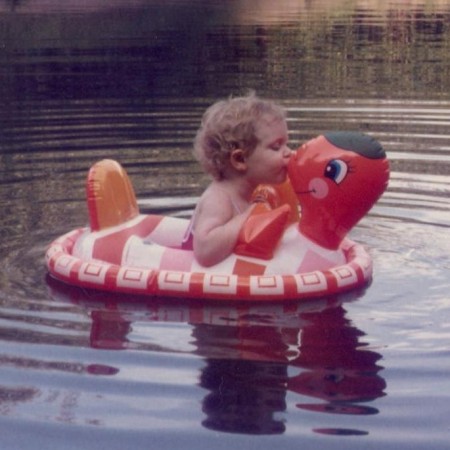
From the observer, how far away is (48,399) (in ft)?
13.8

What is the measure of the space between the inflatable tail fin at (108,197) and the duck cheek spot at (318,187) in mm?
1057

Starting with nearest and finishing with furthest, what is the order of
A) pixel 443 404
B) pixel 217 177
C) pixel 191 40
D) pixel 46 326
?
pixel 443 404 < pixel 46 326 < pixel 217 177 < pixel 191 40

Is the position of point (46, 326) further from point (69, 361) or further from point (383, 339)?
point (383, 339)

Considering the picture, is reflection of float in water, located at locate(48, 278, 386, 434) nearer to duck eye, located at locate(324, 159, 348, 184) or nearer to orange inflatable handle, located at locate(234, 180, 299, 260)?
orange inflatable handle, located at locate(234, 180, 299, 260)

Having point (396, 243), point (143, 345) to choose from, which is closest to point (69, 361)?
point (143, 345)

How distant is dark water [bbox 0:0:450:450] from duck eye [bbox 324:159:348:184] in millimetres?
576

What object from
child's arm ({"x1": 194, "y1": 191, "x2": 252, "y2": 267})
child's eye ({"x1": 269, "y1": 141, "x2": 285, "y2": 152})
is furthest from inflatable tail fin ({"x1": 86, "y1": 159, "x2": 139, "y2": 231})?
child's eye ({"x1": 269, "y1": 141, "x2": 285, "y2": 152})

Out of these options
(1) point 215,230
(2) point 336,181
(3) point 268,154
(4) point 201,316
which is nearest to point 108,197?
(1) point 215,230

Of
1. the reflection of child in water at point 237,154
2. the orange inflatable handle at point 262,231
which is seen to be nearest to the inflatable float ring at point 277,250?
the orange inflatable handle at point 262,231

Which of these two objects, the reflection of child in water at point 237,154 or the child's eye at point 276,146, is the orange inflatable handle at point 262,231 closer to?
the reflection of child in water at point 237,154

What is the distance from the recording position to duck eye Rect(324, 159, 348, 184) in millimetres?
5590

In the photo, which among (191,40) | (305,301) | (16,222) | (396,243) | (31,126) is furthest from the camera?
(191,40)

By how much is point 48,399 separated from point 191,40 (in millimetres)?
17126

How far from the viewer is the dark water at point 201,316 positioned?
3.98 meters
